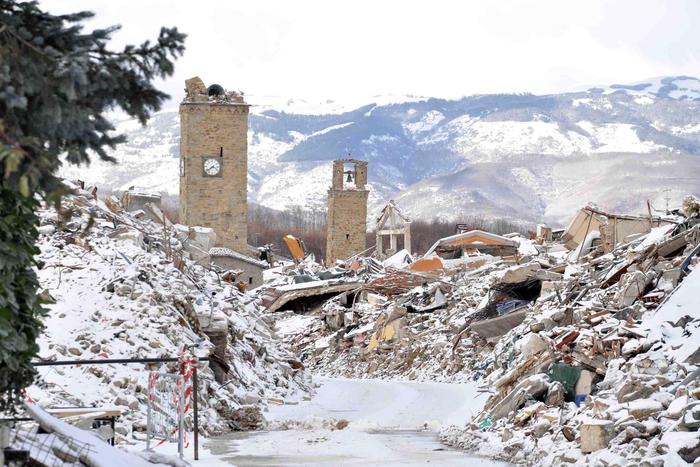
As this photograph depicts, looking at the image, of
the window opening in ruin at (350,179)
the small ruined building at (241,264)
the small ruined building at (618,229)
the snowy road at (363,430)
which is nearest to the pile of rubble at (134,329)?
the snowy road at (363,430)

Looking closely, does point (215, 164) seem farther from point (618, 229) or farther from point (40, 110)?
point (40, 110)

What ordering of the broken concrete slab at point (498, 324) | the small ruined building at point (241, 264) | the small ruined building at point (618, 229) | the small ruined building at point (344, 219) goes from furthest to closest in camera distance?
the small ruined building at point (344, 219) → the small ruined building at point (241, 264) → the small ruined building at point (618, 229) → the broken concrete slab at point (498, 324)

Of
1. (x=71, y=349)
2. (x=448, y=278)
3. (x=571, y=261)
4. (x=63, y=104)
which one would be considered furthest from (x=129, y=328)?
(x=448, y=278)

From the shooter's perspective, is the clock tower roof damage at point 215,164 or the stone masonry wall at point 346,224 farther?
the stone masonry wall at point 346,224

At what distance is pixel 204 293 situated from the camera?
76.7 feet

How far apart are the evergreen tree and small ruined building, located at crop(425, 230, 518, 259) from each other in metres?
41.9

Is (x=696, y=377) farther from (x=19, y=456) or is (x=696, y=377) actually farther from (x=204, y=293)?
(x=204, y=293)

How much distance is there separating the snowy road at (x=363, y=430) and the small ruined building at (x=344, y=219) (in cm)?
4219

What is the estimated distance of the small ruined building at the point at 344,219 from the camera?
2635 inches

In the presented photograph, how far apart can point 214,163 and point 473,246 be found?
1549 cm

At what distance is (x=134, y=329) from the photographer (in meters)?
17.6

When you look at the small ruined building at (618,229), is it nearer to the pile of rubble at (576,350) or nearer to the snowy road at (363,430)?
the pile of rubble at (576,350)

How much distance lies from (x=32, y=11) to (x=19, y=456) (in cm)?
274

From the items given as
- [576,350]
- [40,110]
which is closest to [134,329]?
[576,350]
